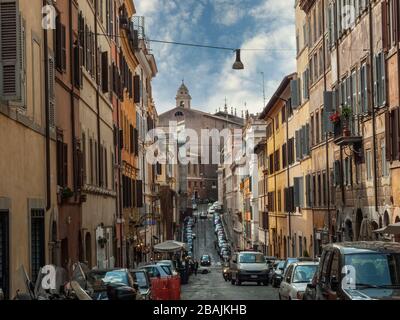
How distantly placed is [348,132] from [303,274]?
14.7 metres

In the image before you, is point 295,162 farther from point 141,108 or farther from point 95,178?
point 95,178

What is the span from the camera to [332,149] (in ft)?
138

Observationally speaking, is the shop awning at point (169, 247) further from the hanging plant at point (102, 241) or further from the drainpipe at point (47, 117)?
the drainpipe at point (47, 117)

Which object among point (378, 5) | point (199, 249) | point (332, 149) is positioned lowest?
point (199, 249)

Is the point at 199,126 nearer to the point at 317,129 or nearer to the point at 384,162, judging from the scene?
the point at 317,129

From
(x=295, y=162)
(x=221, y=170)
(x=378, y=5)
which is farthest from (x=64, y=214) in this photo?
(x=221, y=170)

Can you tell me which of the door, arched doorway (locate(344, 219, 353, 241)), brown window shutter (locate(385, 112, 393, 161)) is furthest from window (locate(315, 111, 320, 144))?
the door

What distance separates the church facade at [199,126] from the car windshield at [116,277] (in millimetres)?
96983

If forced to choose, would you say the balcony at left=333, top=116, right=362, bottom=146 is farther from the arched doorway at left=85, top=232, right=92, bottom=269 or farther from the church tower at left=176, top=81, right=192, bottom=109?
the church tower at left=176, top=81, right=192, bottom=109

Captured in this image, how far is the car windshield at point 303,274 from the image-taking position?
21.2 meters

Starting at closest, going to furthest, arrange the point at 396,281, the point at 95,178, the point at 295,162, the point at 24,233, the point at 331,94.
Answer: the point at 396,281 < the point at 24,233 < the point at 95,178 < the point at 331,94 < the point at 295,162

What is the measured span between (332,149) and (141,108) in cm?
2177

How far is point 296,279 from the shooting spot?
839 inches

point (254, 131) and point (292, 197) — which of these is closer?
point (292, 197)
